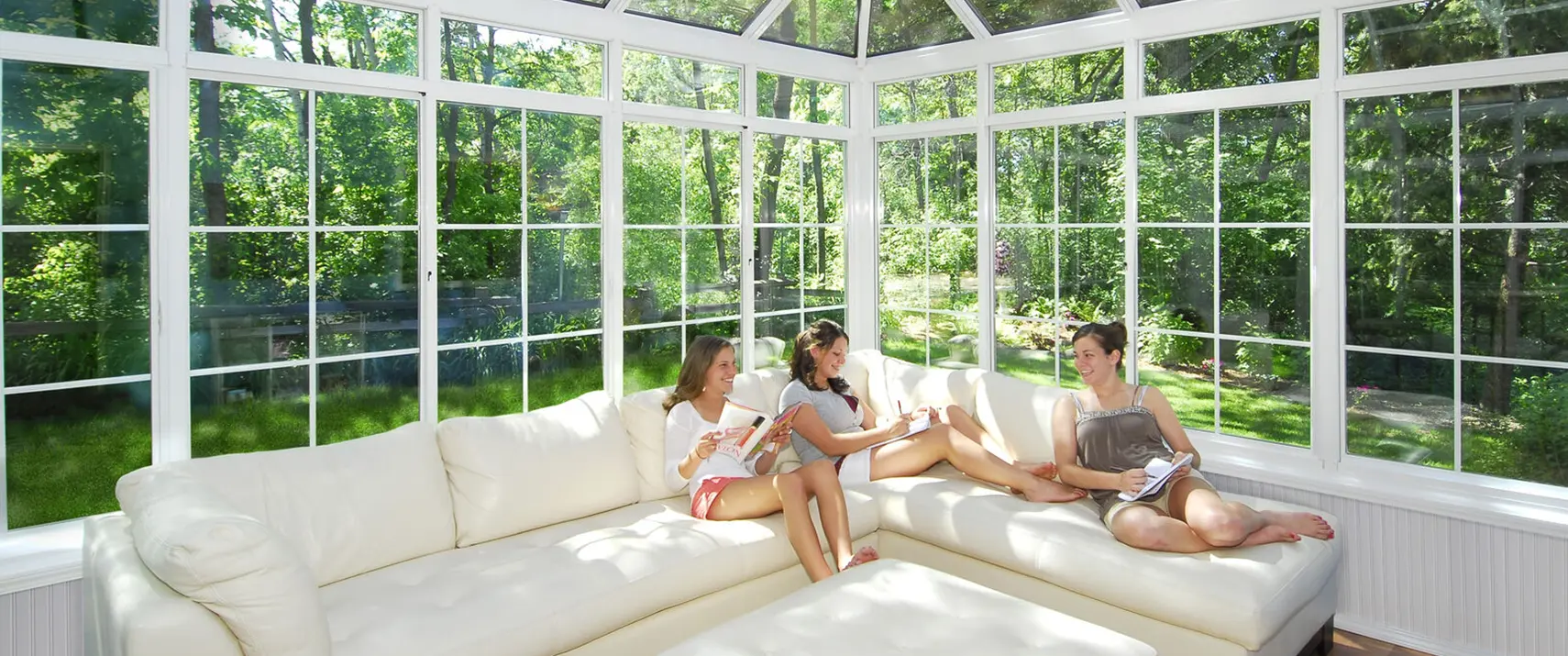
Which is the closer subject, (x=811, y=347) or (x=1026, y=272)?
(x=811, y=347)

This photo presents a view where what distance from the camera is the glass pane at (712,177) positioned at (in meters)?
4.89

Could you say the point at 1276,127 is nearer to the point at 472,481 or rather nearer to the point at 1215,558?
the point at 1215,558

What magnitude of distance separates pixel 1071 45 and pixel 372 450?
360 centimetres

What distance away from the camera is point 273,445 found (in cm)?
361

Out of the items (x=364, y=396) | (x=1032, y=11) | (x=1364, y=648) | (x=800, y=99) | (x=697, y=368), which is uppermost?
(x=1032, y=11)

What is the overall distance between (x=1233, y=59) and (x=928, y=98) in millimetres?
1685

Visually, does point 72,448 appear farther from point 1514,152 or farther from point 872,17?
point 1514,152

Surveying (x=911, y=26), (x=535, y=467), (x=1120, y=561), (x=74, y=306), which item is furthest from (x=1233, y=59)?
(x=74, y=306)

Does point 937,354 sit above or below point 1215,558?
above

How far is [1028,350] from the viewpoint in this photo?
16.6 feet

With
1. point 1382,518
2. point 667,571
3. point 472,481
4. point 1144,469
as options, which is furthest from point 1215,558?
point 472,481

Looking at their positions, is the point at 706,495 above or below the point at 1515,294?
below

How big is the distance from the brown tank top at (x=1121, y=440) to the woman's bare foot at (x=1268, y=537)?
484 millimetres

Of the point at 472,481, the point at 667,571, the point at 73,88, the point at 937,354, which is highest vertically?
the point at 73,88
